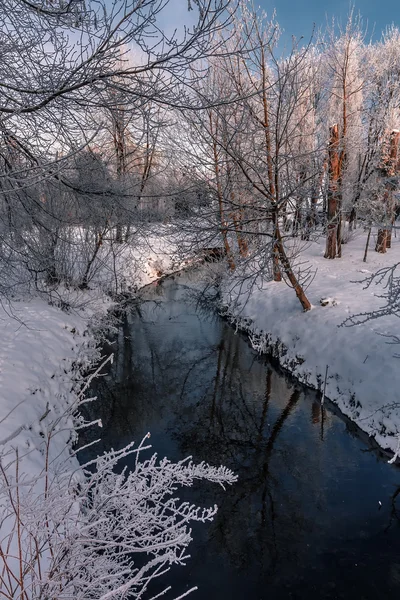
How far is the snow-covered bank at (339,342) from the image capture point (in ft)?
24.1

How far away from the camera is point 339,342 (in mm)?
8852

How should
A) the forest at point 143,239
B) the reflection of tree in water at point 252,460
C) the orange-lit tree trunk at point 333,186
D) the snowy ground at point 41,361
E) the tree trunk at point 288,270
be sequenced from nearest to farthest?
1. the forest at point 143,239
2. the reflection of tree in water at point 252,460
3. the snowy ground at point 41,361
4. the tree trunk at point 288,270
5. the orange-lit tree trunk at point 333,186

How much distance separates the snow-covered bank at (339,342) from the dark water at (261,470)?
0.45 meters

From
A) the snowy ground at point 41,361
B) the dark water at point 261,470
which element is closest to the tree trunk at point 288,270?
the dark water at point 261,470

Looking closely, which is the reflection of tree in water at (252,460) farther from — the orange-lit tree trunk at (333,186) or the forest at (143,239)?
the orange-lit tree trunk at (333,186)

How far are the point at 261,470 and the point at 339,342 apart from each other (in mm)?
3730

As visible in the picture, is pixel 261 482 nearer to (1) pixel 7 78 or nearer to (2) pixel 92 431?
(2) pixel 92 431

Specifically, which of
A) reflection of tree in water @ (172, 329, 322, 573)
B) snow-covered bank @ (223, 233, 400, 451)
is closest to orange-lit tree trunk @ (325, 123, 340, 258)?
snow-covered bank @ (223, 233, 400, 451)

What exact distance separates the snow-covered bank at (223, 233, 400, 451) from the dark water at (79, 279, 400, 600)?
451 mm

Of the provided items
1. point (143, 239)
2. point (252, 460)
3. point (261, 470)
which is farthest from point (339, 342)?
point (143, 239)

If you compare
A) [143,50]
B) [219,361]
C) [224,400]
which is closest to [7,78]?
[143,50]

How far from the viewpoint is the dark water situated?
15.1 ft

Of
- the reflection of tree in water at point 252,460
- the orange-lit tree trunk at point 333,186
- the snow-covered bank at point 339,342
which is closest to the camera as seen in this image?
the reflection of tree in water at point 252,460

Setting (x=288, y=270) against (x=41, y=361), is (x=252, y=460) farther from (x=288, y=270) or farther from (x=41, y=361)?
(x=41, y=361)
